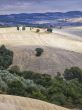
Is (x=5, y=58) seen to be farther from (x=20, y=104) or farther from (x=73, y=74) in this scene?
(x=20, y=104)

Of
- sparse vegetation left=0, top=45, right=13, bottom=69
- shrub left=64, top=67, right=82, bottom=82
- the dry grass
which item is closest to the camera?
the dry grass

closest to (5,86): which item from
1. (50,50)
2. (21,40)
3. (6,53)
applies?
(6,53)

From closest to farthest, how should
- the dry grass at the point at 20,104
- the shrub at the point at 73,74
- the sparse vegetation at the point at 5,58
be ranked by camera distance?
the dry grass at the point at 20,104 → the shrub at the point at 73,74 → the sparse vegetation at the point at 5,58

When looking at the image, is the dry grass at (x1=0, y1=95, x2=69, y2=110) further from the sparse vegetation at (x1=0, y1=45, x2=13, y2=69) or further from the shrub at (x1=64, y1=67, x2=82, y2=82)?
the sparse vegetation at (x1=0, y1=45, x2=13, y2=69)

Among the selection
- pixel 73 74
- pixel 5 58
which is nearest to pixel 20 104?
pixel 73 74

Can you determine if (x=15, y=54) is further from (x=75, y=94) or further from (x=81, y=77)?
(x=75, y=94)

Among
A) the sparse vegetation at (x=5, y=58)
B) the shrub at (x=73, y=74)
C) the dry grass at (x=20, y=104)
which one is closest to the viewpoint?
the dry grass at (x=20, y=104)

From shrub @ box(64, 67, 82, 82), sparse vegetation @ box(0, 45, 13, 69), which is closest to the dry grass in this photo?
shrub @ box(64, 67, 82, 82)

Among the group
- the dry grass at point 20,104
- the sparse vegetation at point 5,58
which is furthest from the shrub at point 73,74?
the dry grass at point 20,104

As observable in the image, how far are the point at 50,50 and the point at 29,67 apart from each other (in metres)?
17.0

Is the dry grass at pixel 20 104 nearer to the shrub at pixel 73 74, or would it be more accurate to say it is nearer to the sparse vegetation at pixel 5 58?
the shrub at pixel 73 74

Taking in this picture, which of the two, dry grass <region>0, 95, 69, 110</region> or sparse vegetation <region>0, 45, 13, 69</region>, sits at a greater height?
dry grass <region>0, 95, 69, 110</region>

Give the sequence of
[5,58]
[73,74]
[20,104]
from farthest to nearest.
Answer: [5,58] < [73,74] < [20,104]

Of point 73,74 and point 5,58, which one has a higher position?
point 73,74
